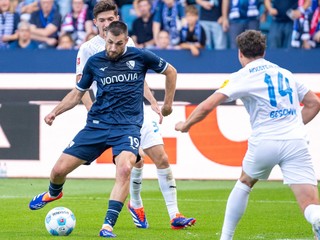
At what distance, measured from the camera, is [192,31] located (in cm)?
1764

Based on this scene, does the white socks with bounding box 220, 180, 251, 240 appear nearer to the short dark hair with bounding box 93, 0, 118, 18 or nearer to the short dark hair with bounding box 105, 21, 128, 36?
the short dark hair with bounding box 105, 21, 128, 36

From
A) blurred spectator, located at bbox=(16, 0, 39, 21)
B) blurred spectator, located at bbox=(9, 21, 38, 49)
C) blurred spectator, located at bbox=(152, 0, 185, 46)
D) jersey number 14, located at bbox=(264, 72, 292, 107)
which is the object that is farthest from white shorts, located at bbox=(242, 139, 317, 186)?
blurred spectator, located at bbox=(16, 0, 39, 21)

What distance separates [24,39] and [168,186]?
875 centimetres

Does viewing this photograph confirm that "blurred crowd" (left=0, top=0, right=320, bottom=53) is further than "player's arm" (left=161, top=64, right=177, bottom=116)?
Yes

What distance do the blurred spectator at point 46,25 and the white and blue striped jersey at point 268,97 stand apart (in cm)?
1079

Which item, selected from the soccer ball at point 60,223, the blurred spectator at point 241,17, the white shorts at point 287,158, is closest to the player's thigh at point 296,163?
the white shorts at point 287,158

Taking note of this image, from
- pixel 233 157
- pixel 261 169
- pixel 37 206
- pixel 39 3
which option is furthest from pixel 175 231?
pixel 39 3

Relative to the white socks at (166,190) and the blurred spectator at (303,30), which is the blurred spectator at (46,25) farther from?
the white socks at (166,190)

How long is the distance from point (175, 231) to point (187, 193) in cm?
460

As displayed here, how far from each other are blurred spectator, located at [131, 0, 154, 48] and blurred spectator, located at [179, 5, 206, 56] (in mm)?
701

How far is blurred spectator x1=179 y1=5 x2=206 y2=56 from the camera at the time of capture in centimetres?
1755

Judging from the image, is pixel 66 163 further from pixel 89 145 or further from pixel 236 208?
pixel 236 208

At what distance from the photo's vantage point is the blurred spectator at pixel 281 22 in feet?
57.8

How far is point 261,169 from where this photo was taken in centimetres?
818
